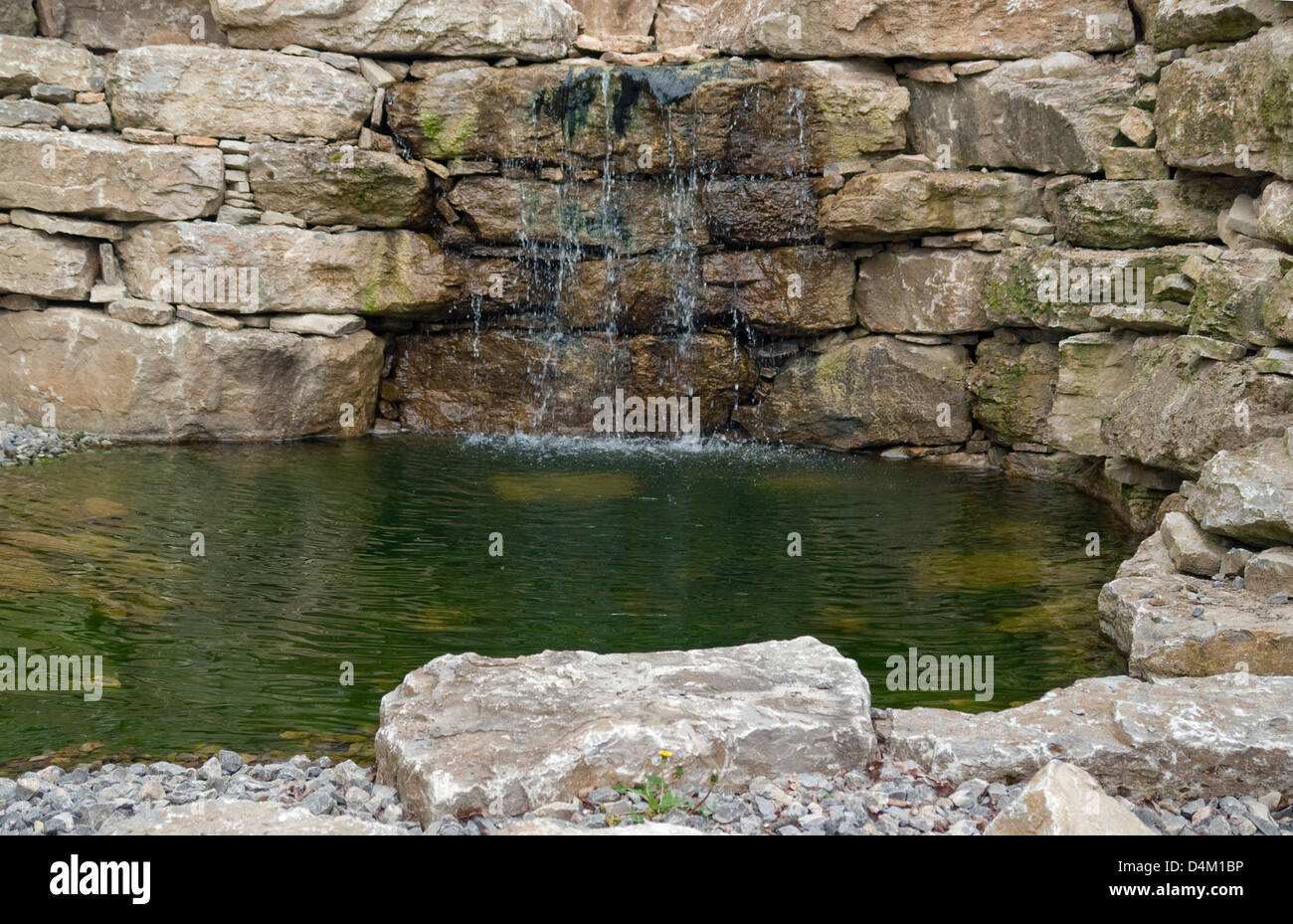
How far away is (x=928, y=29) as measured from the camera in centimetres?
→ 1355

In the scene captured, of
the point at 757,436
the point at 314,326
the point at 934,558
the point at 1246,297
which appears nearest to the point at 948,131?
the point at 757,436

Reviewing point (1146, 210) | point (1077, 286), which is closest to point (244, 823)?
point (1077, 286)

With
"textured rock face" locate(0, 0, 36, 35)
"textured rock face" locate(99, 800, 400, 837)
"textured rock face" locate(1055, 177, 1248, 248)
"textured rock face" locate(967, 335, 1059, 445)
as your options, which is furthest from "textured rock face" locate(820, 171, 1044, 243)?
"textured rock face" locate(99, 800, 400, 837)

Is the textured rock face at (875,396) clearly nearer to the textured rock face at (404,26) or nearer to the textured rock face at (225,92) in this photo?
the textured rock face at (404,26)

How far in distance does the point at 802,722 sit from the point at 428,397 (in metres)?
10.7

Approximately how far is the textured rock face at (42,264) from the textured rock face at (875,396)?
7659 mm

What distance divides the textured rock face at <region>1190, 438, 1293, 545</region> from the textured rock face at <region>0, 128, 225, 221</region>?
10306mm

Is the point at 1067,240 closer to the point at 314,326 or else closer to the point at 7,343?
the point at 314,326

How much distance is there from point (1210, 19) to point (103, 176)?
10621 millimetres

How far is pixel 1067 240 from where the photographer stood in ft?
42.4

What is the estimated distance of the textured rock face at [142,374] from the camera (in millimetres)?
13898

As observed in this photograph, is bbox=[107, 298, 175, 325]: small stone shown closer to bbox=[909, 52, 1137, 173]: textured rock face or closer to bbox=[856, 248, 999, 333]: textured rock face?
bbox=[856, 248, 999, 333]: textured rock face

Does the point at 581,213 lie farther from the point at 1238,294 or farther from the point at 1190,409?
the point at 1238,294

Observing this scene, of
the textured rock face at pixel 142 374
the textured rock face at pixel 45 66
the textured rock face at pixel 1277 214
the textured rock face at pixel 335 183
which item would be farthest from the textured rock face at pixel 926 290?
the textured rock face at pixel 45 66
